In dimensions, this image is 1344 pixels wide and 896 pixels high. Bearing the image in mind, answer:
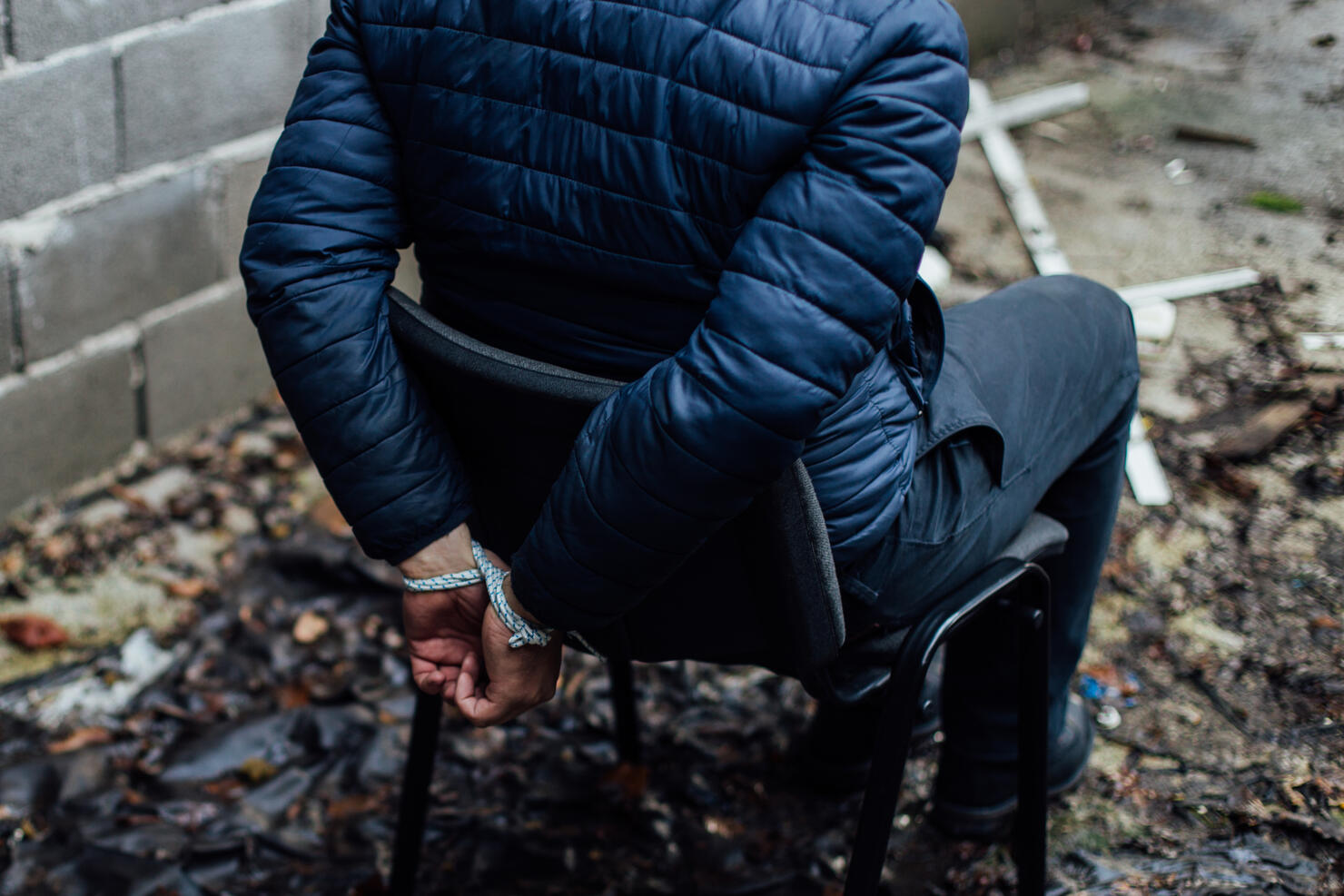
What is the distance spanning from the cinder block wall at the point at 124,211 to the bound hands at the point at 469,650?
70.6 inches

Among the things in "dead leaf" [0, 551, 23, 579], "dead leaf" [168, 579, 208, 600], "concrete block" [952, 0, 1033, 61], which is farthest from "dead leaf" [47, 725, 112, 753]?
"concrete block" [952, 0, 1033, 61]

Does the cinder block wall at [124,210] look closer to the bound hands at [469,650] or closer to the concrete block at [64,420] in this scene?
the concrete block at [64,420]

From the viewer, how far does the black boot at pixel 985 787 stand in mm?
2148

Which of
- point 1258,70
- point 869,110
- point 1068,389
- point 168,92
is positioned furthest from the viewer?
point 1258,70

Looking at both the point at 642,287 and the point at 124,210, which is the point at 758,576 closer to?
the point at 642,287

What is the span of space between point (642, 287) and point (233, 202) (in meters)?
2.32

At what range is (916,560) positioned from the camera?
1.53 metres

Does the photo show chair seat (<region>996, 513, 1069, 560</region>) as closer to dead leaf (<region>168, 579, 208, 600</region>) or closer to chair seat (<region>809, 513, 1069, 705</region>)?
chair seat (<region>809, 513, 1069, 705</region>)

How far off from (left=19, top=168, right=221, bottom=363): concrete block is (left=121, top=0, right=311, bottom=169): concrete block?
115 mm

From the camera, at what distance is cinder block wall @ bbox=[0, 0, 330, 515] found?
8.87 ft

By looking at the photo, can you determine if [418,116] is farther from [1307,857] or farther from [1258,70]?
[1258,70]

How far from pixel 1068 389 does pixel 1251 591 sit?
4.45ft

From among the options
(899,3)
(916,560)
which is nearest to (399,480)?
(916,560)

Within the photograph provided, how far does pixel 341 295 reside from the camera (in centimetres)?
143
